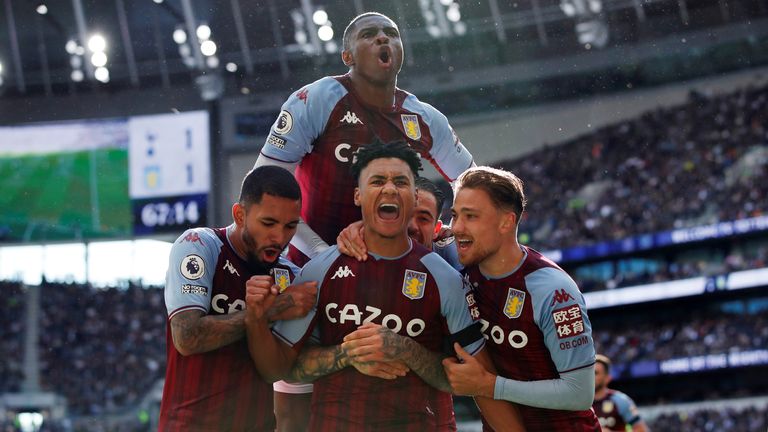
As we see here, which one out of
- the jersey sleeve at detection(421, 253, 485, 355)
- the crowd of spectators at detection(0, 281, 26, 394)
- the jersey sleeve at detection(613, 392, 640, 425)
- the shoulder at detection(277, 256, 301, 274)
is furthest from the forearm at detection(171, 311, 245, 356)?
the crowd of spectators at detection(0, 281, 26, 394)

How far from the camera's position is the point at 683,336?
2680 cm

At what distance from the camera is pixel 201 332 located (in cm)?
394

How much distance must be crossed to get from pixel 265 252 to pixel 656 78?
28.3 metres

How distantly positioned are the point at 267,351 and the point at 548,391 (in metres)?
1.25

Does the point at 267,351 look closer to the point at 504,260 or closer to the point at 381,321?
the point at 381,321

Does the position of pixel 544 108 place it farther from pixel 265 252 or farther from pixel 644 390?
pixel 265 252

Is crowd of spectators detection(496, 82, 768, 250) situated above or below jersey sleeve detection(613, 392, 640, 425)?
above

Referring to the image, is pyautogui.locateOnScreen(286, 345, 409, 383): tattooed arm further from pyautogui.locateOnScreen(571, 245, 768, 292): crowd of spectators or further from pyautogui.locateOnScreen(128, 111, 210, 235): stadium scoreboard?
pyautogui.locateOnScreen(571, 245, 768, 292): crowd of spectators

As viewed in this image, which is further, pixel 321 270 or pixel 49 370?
pixel 49 370

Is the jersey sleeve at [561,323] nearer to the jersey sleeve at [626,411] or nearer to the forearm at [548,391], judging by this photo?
the forearm at [548,391]

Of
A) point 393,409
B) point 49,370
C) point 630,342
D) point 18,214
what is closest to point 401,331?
point 393,409

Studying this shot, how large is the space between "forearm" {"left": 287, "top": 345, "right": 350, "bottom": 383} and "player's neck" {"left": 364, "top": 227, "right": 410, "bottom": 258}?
466mm

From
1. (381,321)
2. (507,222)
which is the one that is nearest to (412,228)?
(507,222)

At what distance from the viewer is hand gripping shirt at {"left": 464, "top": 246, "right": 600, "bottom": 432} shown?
3.99 meters
